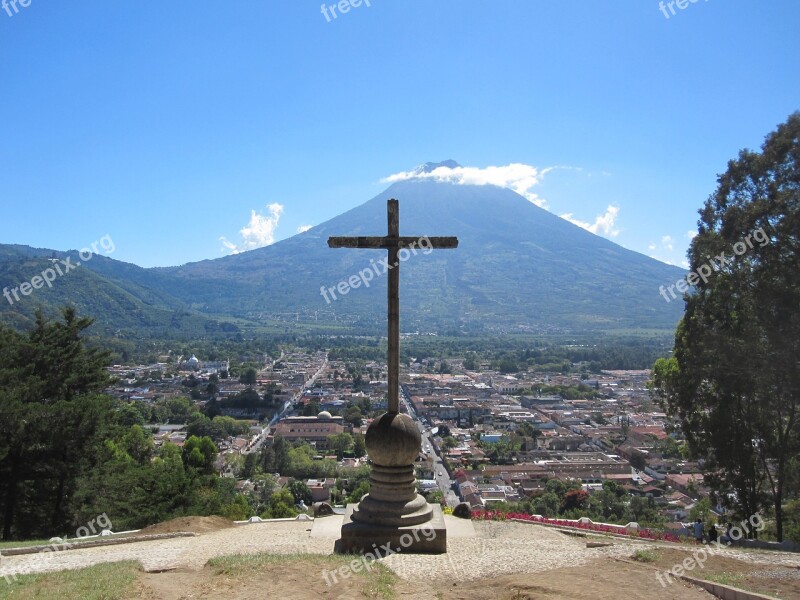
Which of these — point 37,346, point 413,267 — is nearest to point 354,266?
point 413,267

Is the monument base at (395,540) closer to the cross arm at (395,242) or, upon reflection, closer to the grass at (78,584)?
the grass at (78,584)

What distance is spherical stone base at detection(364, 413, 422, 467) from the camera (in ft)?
21.1

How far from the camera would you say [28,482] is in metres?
11.9

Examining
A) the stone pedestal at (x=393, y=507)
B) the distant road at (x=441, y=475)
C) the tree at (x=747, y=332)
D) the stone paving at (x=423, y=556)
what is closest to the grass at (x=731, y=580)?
the stone paving at (x=423, y=556)

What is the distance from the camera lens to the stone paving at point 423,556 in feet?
18.4

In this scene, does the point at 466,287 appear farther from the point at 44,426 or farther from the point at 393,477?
the point at 393,477

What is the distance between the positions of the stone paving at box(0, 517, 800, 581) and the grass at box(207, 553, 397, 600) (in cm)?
26

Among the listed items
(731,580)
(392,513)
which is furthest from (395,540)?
(731,580)

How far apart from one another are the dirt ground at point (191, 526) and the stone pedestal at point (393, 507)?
2.62m

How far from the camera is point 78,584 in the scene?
480cm

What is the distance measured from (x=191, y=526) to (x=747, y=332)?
930 centimetres

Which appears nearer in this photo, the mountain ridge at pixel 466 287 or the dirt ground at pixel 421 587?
the dirt ground at pixel 421 587

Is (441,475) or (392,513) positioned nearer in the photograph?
(392,513)

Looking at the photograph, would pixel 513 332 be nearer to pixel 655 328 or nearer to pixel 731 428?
pixel 655 328
